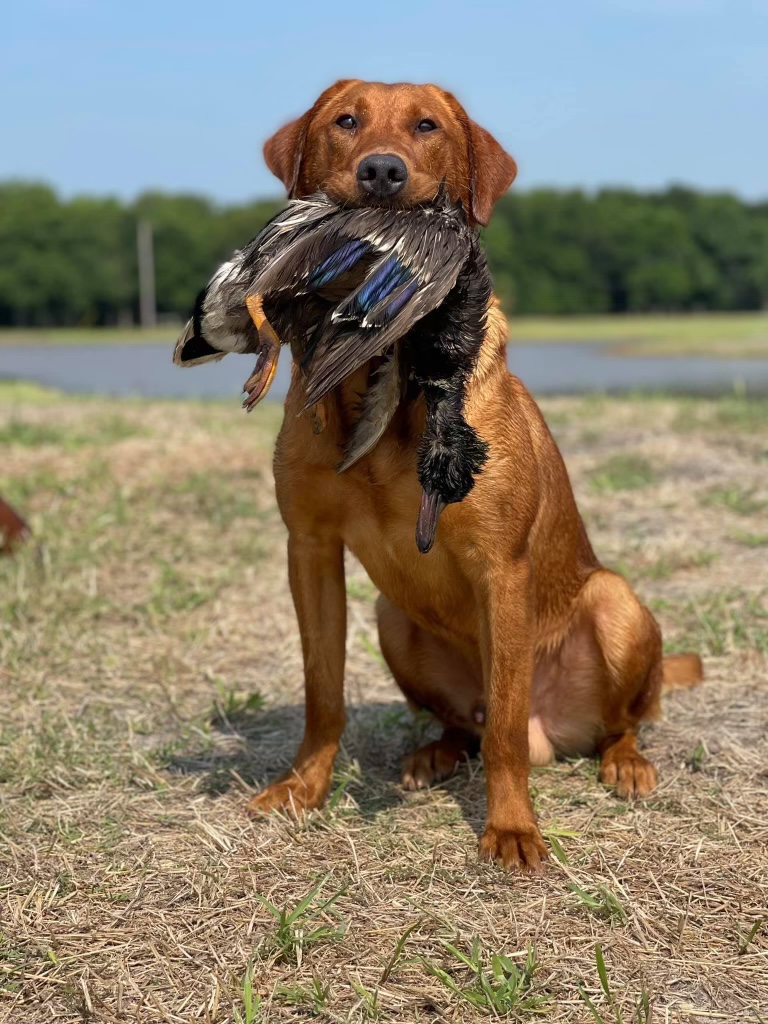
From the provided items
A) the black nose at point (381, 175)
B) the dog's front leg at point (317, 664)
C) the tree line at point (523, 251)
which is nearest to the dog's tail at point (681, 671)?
the dog's front leg at point (317, 664)

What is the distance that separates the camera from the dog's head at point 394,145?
9.80ft

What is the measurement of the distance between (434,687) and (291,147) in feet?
5.77

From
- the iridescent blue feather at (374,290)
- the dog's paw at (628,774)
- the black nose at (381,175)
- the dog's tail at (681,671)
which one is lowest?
the dog's paw at (628,774)

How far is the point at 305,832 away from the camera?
3137 mm

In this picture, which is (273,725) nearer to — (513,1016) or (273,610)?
(273,610)

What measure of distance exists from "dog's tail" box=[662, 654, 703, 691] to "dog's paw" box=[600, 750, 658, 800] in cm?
65

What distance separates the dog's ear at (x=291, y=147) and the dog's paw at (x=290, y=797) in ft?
5.79

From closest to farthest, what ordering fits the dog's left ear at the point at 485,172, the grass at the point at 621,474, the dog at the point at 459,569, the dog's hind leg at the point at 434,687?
1. the dog at the point at 459,569
2. the dog's left ear at the point at 485,172
3. the dog's hind leg at the point at 434,687
4. the grass at the point at 621,474

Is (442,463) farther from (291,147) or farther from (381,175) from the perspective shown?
(291,147)

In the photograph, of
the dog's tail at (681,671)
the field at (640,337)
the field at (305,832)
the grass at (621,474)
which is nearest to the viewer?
the field at (305,832)

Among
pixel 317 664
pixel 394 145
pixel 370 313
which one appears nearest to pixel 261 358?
pixel 370 313

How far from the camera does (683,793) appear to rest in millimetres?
3336

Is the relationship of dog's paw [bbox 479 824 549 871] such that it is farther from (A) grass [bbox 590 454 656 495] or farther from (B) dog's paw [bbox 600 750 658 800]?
(A) grass [bbox 590 454 656 495]

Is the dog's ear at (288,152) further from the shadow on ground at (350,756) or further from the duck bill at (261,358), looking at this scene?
the shadow on ground at (350,756)
